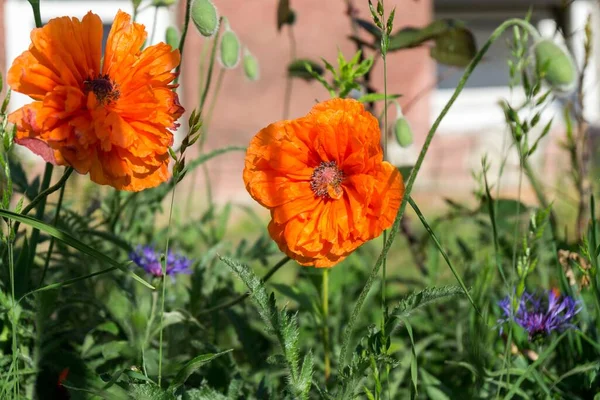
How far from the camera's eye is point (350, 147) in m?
0.93

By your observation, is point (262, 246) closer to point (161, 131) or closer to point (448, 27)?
point (448, 27)

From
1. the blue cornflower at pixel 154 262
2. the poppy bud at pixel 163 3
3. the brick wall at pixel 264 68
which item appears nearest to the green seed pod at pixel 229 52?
the poppy bud at pixel 163 3

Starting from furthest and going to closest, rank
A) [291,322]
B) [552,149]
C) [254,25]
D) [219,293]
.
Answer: [552,149] < [254,25] < [219,293] < [291,322]

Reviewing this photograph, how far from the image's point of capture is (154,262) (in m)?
1.24

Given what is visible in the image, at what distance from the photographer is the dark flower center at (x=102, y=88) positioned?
93 cm

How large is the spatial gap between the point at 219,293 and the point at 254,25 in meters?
4.40

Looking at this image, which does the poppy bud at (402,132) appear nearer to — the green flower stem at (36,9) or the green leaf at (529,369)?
the green leaf at (529,369)

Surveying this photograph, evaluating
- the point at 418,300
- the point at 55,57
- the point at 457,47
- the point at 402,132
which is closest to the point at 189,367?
the point at 418,300

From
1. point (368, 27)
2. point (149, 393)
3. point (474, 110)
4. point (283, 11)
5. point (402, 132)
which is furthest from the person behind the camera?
point (474, 110)

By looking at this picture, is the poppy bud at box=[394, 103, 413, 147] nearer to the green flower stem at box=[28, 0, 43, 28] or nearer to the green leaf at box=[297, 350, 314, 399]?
the green leaf at box=[297, 350, 314, 399]

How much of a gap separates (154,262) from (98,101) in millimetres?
383

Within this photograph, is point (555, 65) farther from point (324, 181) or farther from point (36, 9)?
point (36, 9)

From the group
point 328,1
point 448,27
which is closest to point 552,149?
point 328,1

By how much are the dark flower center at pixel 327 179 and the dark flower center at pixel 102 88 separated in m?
0.25
